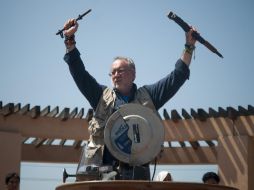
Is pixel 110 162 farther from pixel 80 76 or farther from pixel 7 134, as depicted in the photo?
pixel 7 134

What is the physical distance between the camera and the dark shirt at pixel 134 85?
406 cm

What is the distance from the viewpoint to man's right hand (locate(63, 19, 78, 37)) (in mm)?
3957

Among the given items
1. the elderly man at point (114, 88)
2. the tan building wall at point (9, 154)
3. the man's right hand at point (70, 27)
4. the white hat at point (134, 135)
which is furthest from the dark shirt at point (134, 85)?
the tan building wall at point (9, 154)

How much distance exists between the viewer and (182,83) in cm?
418

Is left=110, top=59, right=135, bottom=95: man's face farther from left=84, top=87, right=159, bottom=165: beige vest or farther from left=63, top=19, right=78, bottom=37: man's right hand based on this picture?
left=63, top=19, right=78, bottom=37: man's right hand

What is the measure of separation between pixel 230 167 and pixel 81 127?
2.99 meters

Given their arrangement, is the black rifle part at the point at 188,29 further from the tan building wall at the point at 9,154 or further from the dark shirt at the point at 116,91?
the tan building wall at the point at 9,154

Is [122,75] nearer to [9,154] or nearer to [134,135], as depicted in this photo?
[134,135]

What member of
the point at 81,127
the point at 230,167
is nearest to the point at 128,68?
the point at 230,167

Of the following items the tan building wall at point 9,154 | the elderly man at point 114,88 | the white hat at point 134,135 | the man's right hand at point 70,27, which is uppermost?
the tan building wall at point 9,154

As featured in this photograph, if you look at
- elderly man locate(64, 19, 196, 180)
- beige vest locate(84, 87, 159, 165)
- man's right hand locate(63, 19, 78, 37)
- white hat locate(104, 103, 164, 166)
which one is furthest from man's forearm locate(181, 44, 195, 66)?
man's right hand locate(63, 19, 78, 37)

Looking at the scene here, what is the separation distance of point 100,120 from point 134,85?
0.39m

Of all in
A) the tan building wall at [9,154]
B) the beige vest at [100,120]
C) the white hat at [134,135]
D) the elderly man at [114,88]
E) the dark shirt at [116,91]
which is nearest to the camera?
the white hat at [134,135]

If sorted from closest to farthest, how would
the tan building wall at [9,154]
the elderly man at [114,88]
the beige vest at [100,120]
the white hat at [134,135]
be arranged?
the white hat at [134,135] < the beige vest at [100,120] < the elderly man at [114,88] < the tan building wall at [9,154]
